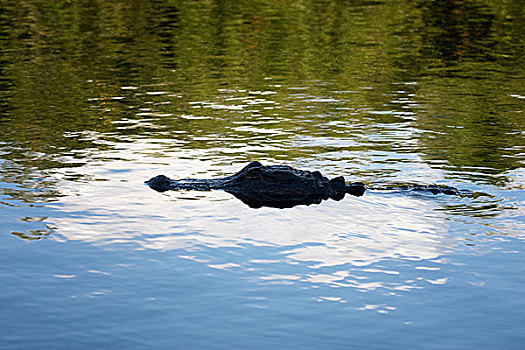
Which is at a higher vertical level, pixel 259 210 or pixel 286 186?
pixel 286 186

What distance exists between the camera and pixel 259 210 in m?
15.4

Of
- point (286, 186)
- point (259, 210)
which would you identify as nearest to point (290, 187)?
point (286, 186)

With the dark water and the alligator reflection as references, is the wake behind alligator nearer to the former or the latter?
the alligator reflection

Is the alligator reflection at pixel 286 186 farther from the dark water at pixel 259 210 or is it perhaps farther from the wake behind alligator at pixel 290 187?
the dark water at pixel 259 210

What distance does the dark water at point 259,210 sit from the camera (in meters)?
10.3

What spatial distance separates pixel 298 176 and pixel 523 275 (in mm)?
5729

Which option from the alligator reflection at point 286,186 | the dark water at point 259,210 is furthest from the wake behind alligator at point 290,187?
the dark water at point 259,210

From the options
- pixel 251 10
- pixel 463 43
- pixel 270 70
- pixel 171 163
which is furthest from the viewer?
pixel 251 10

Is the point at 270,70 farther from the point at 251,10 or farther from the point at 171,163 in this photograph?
the point at 251,10

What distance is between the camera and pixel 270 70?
36125mm

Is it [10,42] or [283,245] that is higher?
[10,42]

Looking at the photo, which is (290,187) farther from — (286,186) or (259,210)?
(259,210)

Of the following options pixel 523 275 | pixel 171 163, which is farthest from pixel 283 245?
pixel 171 163

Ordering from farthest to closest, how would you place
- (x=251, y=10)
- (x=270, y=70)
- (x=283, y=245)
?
(x=251, y=10) < (x=270, y=70) < (x=283, y=245)
